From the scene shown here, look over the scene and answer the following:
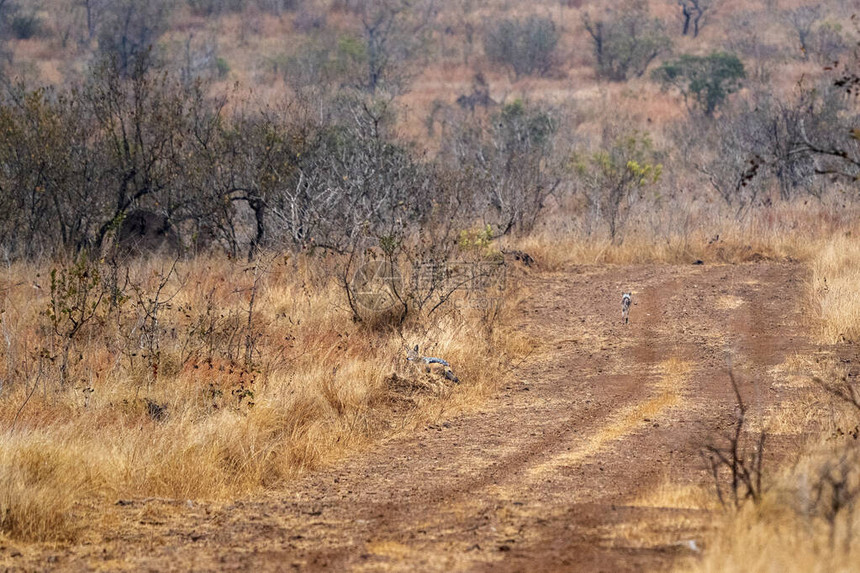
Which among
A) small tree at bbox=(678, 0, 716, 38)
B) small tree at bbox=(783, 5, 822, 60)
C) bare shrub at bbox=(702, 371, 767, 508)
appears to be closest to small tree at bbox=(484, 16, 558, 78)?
small tree at bbox=(678, 0, 716, 38)

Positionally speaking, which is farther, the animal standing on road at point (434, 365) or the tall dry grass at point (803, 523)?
the animal standing on road at point (434, 365)

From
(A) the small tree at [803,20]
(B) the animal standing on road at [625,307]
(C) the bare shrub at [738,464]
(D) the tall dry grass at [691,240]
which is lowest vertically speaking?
(D) the tall dry grass at [691,240]

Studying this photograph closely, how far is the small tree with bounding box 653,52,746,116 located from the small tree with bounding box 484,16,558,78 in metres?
8.50

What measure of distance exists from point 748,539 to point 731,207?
1444 cm

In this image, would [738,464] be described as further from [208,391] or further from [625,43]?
[625,43]

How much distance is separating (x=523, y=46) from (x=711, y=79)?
1198 cm

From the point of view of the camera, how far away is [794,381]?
7.91 metres

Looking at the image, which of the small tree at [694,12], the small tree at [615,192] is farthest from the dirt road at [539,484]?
the small tree at [694,12]

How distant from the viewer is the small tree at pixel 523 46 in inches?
1633

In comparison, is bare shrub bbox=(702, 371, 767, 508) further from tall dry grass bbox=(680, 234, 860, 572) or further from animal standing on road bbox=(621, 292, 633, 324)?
animal standing on road bbox=(621, 292, 633, 324)

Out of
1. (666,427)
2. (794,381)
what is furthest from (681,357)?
(666,427)

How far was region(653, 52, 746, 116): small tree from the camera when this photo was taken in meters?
31.6

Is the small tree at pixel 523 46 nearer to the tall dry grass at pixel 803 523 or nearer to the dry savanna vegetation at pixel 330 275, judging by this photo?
the dry savanna vegetation at pixel 330 275

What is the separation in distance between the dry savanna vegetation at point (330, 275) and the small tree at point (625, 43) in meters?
9.16
